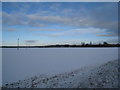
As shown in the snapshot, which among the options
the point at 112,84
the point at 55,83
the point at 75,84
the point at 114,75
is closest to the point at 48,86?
the point at 55,83

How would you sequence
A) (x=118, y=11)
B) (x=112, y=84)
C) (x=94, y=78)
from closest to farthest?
(x=112, y=84) → (x=94, y=78) → (x=118, y=11)

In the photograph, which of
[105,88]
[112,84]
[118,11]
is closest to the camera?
[105,88]

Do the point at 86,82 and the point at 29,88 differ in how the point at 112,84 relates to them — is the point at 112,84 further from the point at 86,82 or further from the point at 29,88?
the point at 29,88

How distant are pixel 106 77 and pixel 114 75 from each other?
0.43m

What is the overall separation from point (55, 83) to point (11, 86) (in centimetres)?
148

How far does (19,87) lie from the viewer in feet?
12.8

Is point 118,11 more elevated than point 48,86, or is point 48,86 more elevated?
point 118,11

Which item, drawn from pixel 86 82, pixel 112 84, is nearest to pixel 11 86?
pixel 86 82

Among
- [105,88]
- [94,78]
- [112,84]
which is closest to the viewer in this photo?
[105,88]

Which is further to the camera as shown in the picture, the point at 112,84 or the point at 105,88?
the point at 112,84

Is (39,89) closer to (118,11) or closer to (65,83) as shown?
(65,83)

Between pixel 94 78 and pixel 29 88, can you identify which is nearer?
pixel 29 88

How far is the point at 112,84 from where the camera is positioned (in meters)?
3.89

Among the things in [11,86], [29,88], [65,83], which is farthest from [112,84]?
[11,86]
